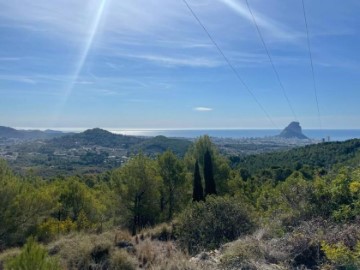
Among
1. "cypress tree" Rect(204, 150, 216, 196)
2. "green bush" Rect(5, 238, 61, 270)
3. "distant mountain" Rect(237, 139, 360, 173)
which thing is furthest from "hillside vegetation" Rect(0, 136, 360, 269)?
"distant mountain" Rect(237, 139, 360, 173)

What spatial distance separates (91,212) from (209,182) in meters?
11.2

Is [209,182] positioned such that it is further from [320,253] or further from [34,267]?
[34,267]

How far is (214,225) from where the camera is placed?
31.6 ft

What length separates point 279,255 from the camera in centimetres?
542

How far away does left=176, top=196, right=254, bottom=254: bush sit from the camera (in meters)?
9.14

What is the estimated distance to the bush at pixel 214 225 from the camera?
9141 millimetres

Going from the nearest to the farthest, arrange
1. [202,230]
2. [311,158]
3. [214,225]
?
[214,225] → [202,230] → [311,158]

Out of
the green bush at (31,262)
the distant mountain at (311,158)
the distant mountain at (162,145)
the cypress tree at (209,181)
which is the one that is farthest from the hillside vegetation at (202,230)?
the distant mountain at (162,145)

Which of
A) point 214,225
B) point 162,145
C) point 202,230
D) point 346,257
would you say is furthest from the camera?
point 162,145

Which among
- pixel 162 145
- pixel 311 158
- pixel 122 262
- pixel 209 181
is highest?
pixel 122 262

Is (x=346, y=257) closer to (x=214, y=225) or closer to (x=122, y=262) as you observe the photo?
(x=122, y=262)

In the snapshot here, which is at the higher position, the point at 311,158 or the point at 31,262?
the point at 31,262

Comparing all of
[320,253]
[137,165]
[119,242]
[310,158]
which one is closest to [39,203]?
[137,165]

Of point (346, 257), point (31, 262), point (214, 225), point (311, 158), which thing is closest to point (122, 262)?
point (31, 262)
